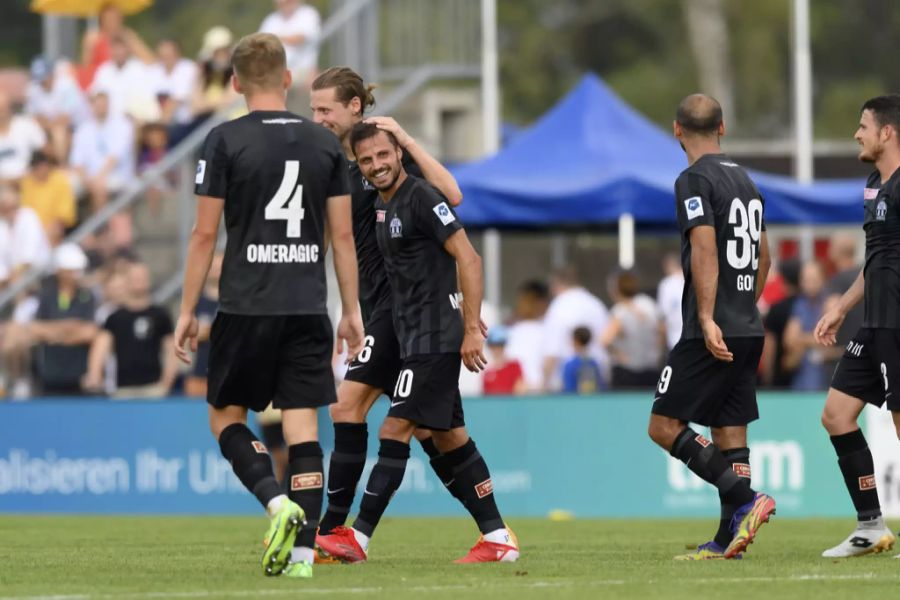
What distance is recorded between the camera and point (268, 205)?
8.83 m

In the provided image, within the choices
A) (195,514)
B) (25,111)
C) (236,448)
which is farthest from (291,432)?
(25,111)

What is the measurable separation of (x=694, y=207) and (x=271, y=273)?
7.38 ft

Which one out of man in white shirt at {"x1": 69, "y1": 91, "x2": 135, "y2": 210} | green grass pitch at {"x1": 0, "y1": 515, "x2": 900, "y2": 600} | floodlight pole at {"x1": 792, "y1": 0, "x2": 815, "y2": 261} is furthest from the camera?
floodlight pole at {"x1": 792, "y1": 0, "x2": 815, "y2": 261}

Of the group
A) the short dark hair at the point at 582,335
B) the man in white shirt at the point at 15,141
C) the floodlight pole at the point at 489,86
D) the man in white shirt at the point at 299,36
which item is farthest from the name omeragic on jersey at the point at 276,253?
the floodlight pole at the point at 489,86

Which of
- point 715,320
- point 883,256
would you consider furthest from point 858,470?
point 715,320

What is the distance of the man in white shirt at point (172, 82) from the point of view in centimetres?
2127

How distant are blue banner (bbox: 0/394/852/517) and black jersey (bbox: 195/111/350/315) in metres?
8.45

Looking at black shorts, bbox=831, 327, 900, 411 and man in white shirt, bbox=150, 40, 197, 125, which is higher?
man in white shirt, bbox=150, 40, 197, 125

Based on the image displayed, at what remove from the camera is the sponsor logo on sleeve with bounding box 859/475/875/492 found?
10562mm

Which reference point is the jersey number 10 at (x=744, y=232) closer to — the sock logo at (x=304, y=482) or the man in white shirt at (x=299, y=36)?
the sock logo at (x=304, y=482)

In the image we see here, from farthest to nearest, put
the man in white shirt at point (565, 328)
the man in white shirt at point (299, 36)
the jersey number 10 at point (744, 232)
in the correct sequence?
1. the man in white shirt at point (299, 36)
2. the man in white shirt at point (565, 328)
3. the jersey number 10 at point (744, 232)

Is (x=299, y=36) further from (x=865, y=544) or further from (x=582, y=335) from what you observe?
(x=865, y=544)

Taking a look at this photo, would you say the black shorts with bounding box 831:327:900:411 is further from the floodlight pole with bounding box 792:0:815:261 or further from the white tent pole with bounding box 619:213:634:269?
the floodlight pole with bounding box 792:0:815:261

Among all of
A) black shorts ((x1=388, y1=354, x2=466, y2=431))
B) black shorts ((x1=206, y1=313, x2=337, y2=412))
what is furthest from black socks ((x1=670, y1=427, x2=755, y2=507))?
black shorts ((x1=206, y1=313, x2=337, y2=412))
